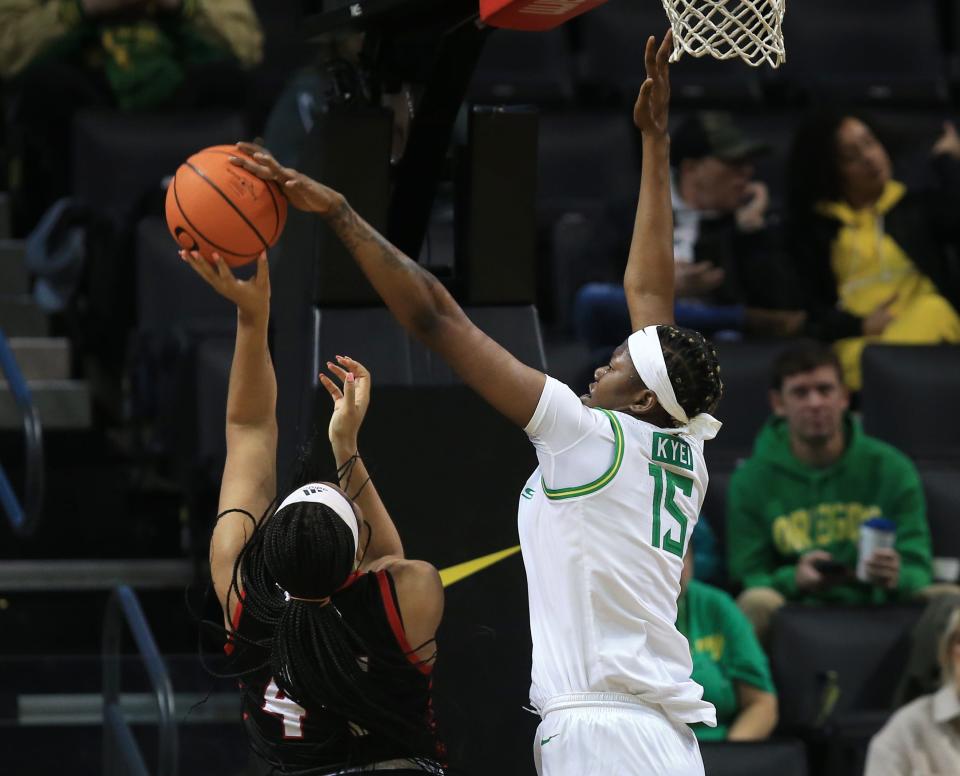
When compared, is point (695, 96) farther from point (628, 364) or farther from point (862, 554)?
point (628, 364)

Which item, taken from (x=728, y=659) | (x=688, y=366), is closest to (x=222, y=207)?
(x=688, y=366)

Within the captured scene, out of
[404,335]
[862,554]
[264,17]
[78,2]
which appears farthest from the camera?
[264,17]

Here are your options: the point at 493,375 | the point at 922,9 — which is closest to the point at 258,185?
Result: the point at 493,375

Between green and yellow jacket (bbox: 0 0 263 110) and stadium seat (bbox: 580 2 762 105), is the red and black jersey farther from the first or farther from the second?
stadium seat (bbox: 580 2 762 105)

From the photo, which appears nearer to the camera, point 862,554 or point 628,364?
point 628,364

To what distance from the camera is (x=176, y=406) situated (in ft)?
22.5

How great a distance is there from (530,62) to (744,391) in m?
3.09

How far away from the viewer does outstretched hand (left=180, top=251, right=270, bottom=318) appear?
3.99m

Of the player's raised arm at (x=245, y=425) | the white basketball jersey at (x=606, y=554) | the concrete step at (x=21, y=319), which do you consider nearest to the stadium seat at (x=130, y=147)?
the concrete step at (x=21, y=319)

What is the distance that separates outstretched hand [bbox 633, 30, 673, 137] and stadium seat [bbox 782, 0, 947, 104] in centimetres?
532

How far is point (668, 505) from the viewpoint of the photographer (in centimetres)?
406

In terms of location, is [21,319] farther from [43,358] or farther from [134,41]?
[134,41]

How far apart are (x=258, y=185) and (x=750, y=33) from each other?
1.23 meters

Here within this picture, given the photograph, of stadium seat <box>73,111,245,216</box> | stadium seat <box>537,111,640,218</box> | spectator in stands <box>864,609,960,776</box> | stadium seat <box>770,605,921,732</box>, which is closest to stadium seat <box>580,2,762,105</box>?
stadium seat <box>537,111,640,218</box>
